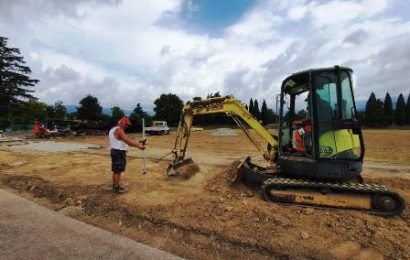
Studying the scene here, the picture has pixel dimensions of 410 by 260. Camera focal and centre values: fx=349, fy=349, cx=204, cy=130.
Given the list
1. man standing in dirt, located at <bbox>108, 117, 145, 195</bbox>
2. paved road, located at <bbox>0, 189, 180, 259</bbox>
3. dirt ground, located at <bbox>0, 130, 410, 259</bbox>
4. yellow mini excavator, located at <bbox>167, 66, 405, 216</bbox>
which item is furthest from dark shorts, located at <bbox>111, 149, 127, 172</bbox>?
yellow mini excavator, located at <bbox>167, 66, 405, 216</bbox>

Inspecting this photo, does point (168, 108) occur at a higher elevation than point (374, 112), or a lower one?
higher

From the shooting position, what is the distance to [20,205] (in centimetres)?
738

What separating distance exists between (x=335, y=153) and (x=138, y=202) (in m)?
4.04

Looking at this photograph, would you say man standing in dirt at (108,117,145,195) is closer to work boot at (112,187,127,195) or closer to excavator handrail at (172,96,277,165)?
work boot at (112,187,127,195)

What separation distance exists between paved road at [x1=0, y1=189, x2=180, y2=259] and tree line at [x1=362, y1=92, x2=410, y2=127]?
62.7 m

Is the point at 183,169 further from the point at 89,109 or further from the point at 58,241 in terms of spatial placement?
the point at 89,109

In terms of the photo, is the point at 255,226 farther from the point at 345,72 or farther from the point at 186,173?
the point at 186,173

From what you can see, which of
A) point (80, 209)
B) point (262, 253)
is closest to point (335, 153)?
point (262, 253)

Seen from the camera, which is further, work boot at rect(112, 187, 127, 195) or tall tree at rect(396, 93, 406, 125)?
tall tree at rect(396, 93, 406, 125)

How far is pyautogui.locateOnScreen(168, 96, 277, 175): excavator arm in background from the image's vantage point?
830cm

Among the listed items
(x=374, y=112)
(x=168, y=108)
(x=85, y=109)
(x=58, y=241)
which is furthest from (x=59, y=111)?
(x=58, y=241)

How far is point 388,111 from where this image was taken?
6359 centimetres

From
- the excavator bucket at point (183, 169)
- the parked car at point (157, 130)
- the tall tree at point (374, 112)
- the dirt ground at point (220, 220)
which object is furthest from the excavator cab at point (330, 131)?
the tall tree at point (374, 112)

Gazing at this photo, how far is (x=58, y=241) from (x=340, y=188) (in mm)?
4927
